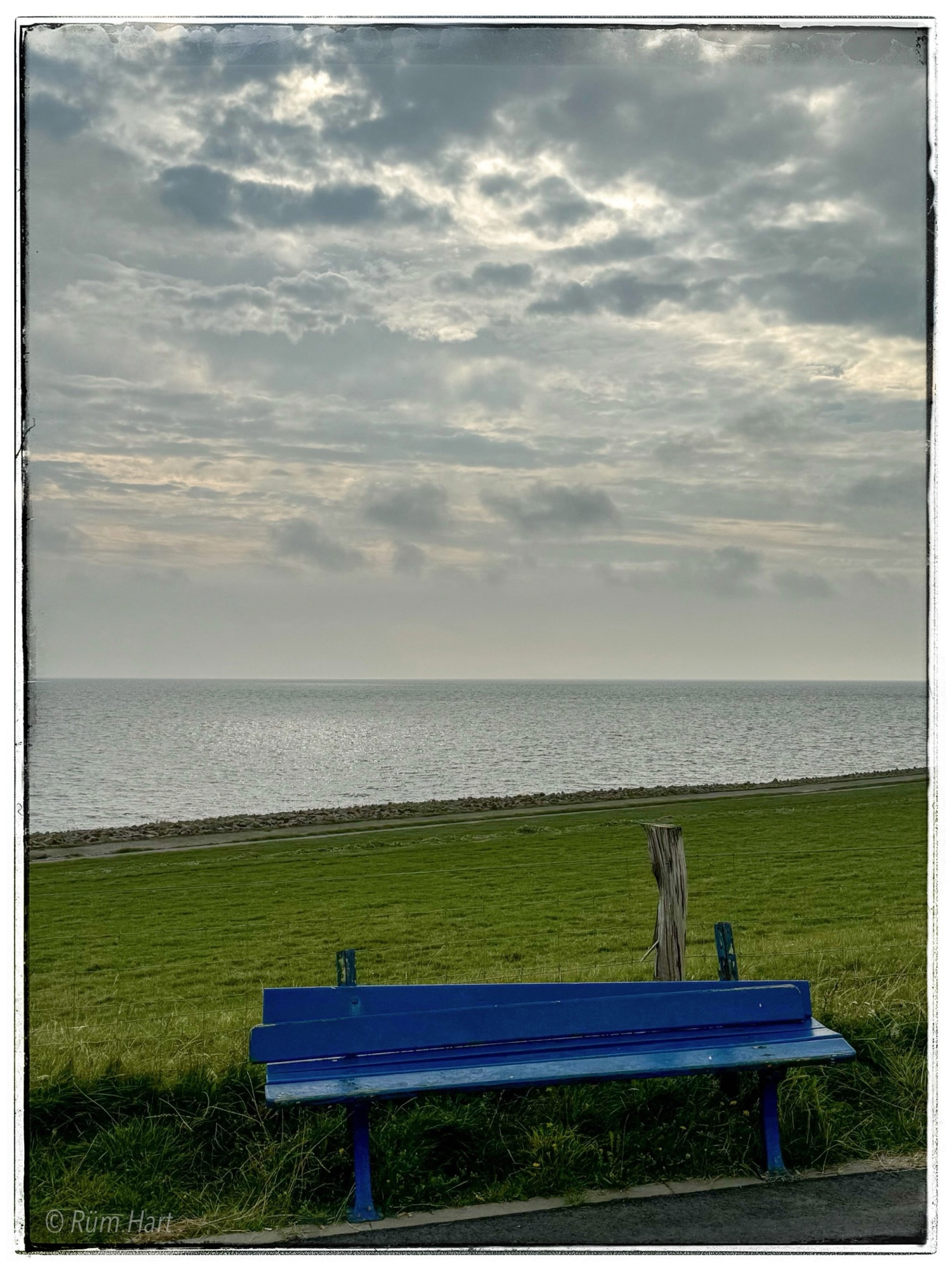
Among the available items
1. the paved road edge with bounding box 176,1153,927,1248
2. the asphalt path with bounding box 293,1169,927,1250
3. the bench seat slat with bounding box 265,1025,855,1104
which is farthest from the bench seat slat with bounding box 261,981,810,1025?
the asphalt path with bounding box 293,1169,927,1250

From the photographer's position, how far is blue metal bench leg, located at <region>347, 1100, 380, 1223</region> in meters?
4.16

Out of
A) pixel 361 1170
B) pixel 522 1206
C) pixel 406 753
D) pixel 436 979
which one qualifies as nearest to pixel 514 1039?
pixel 522 1206

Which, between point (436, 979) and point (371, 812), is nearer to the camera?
point (436, 979)

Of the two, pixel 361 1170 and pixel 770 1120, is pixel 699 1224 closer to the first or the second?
pixel 770 1120

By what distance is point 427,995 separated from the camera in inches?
185

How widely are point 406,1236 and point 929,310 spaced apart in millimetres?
4304

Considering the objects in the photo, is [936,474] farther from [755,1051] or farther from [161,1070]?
[161,1070]

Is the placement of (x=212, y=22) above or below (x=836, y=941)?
above

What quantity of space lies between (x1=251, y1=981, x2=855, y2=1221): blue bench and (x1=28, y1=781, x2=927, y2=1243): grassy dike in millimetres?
359

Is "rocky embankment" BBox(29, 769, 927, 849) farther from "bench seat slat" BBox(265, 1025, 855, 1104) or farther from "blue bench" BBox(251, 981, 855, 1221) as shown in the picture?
"bench seat slat" BBox(265, 1025, 855, 1104)

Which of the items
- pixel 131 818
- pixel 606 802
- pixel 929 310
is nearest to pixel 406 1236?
pixel 929 310

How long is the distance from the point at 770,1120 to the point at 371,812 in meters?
42.8

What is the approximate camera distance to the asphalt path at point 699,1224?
3979 millimetres

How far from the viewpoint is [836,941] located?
11.9 meters
